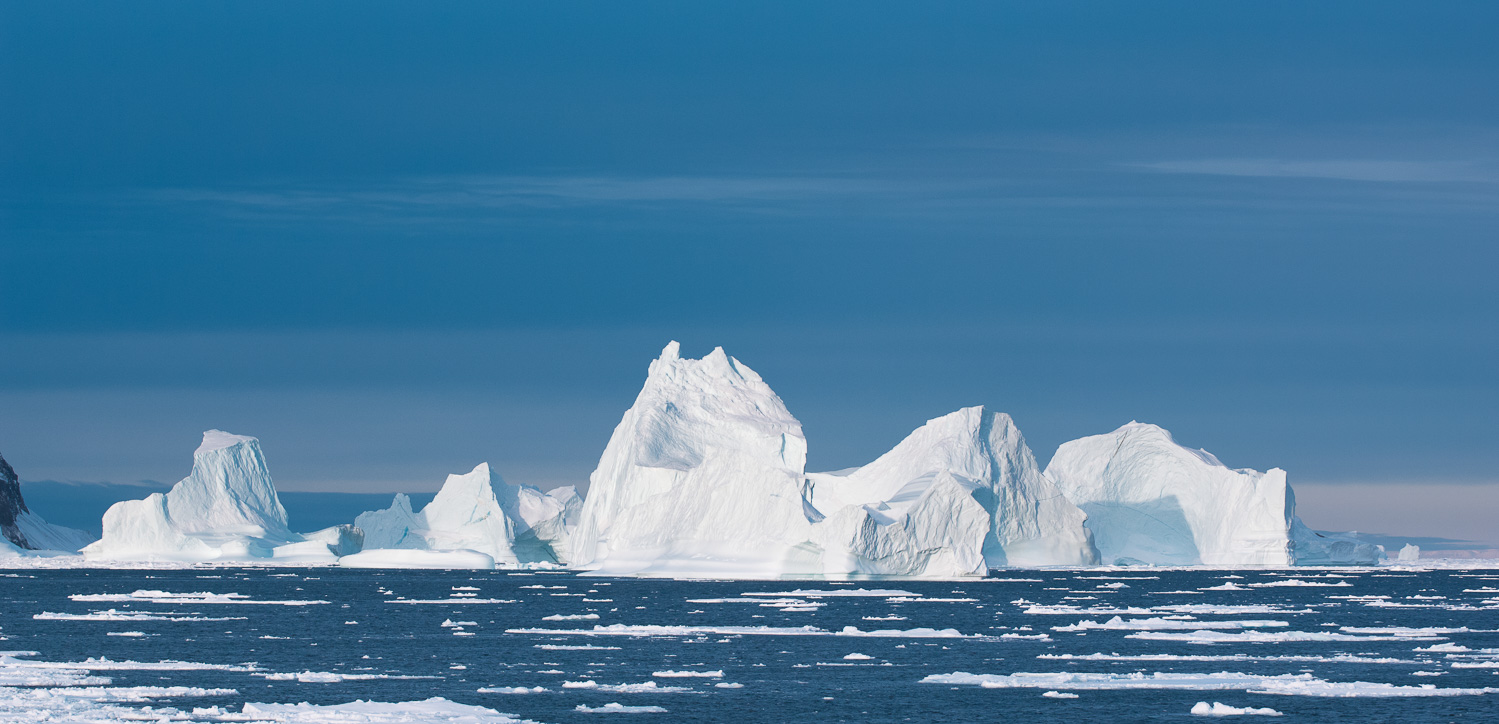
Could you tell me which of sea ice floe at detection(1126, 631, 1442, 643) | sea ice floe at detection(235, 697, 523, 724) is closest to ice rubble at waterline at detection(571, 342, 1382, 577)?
sea ice floe at detection(1126, 631, 1442, 643)

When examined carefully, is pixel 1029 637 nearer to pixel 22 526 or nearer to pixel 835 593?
pixel 835 593

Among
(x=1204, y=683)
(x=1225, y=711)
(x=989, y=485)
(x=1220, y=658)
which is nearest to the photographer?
(x=1225, y=711)

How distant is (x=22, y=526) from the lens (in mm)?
134750

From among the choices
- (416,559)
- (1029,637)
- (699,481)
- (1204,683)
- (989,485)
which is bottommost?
(1204,683)

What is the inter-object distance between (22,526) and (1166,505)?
86929 millimetres

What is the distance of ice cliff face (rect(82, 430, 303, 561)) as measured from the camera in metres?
95.6

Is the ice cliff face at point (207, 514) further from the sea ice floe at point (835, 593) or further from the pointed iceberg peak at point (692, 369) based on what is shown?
the sea ice floe at point (835, 593)

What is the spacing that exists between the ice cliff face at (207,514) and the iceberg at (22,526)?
1257 inches

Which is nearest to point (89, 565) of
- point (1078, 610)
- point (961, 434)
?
point (961, 434)

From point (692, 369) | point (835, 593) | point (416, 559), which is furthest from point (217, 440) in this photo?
point (835, 593)

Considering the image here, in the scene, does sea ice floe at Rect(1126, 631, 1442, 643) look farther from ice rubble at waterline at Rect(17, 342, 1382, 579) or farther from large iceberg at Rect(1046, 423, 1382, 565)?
large iceberg at Rect(1046, 423, 1382, 565)

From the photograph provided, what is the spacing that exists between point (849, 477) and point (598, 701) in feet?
186

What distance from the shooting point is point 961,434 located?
8281 centimetres

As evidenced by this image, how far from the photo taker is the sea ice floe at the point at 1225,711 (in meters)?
28.2
